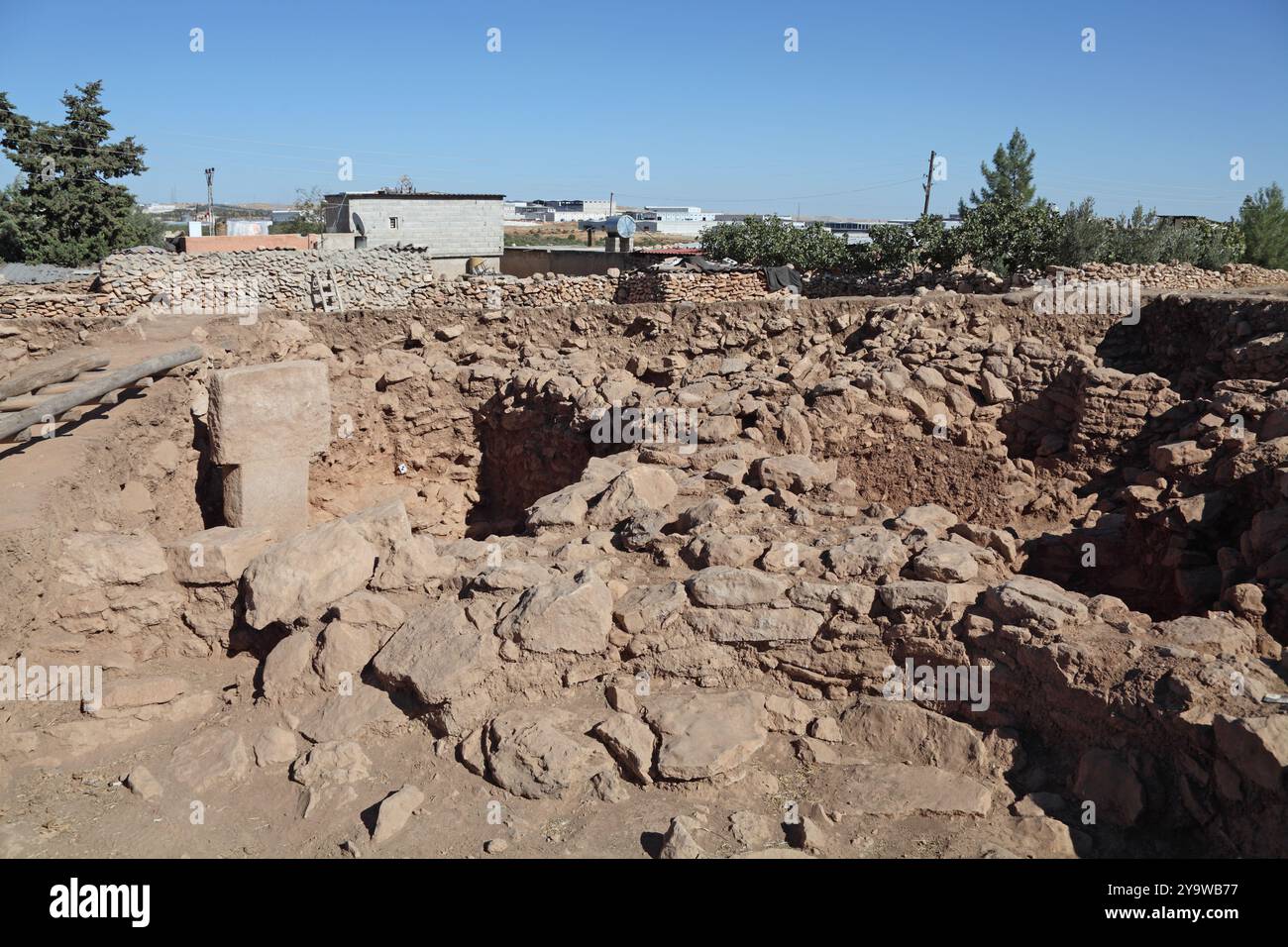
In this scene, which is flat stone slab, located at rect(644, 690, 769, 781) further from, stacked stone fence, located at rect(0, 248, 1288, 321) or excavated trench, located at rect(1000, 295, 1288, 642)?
stacked stone fence, located at rect(0, 248, 1288, 321)

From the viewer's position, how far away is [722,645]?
15.7 feet

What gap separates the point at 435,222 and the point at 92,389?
1991 centimetres

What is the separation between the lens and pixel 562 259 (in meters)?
25.5

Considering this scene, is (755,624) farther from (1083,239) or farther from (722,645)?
(1083,239)

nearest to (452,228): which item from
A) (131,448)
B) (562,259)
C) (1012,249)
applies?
(562,259)

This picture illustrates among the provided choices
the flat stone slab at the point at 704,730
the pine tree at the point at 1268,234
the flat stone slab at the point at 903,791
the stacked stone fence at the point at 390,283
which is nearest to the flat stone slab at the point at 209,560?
the flat stone slab at the point at 704,730

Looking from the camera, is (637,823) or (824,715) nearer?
(637,823)

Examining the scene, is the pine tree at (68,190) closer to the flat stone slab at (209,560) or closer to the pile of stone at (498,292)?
the pile of stone at (498,292)

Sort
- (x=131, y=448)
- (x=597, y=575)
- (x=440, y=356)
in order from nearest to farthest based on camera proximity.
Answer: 1. (x=597, y=575)
2. (x=131, y=448)
3. (x=440, y=356)

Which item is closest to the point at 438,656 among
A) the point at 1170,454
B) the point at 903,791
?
the point at 903,791

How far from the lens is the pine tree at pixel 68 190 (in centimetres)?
2422

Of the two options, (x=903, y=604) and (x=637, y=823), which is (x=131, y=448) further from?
(x=903, y=604)

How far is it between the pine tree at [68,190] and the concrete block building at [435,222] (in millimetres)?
5799

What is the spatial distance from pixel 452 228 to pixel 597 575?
23.5 meters
